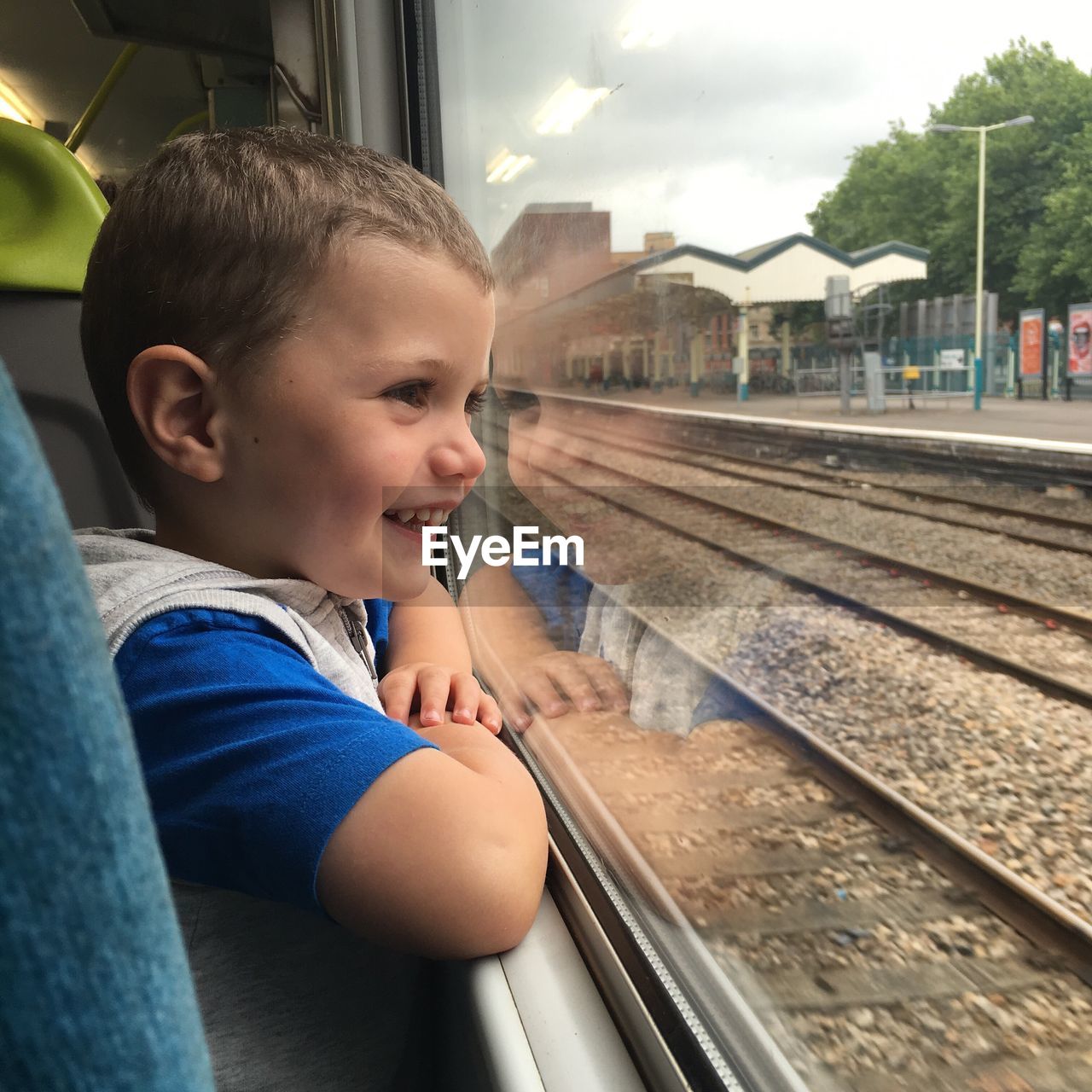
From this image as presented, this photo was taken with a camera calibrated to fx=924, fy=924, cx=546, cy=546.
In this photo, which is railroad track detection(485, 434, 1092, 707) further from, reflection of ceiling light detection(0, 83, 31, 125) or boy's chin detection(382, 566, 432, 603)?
reflection of ceiling light detection(0, 83, 31, 125)

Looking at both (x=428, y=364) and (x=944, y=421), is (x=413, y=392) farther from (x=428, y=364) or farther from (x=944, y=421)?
(x=944, y=421)

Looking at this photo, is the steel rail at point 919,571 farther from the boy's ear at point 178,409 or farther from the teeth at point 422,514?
the boy's ear at point 178,409

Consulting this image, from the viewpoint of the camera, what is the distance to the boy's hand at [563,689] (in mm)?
1059

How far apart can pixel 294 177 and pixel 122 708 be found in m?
0.52

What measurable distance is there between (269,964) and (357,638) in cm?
27

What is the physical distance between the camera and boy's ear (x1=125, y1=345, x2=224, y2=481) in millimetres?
598

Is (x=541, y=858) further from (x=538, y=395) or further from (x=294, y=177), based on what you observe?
(x=538, y=395)

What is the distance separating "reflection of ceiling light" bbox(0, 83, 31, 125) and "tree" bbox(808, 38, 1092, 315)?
270 centimetres

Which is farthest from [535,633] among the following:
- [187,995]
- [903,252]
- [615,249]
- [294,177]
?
[187,995]

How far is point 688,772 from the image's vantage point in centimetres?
122

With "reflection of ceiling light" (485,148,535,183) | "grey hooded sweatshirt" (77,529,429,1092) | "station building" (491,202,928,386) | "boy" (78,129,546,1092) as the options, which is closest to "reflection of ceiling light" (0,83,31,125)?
"reflection of ceiling light" (485,148,535,183)

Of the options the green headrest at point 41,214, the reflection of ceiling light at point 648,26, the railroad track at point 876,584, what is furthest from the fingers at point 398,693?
the railroad track at point 876,584

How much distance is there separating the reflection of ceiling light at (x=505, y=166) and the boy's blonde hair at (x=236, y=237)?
82 centimetres

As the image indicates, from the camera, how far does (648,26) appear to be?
114cm
